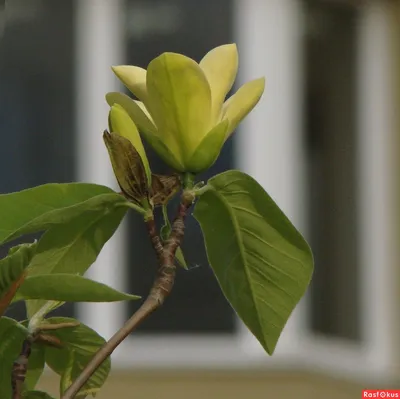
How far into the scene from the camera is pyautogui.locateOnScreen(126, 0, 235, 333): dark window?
9.37 ft

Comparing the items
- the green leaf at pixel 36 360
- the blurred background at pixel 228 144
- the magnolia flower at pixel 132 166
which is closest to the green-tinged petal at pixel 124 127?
the magnolia flower at pixel 132 166

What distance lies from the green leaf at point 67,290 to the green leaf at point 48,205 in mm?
26

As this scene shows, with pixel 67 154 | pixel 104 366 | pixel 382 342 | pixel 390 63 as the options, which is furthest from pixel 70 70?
pixel 104 366

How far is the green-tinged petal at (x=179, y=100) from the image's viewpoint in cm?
34

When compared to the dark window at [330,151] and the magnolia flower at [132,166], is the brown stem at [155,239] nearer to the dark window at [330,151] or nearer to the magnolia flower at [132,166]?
the magnolia flower at [132,166]

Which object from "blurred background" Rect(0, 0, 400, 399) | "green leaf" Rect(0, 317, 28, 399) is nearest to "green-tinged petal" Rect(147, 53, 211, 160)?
"green leaf" Rect(0, 317, 28, 399)

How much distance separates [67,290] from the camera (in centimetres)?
30

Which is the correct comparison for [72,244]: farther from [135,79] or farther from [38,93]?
[38,93]

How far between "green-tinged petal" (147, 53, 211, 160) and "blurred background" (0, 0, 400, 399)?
247 centimetres

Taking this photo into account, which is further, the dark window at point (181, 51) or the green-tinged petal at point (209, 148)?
the dark window at point (181, 51)

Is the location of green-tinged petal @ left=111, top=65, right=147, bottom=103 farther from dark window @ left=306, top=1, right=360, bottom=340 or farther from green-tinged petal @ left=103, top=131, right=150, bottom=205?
dark window @ left=306, top=1, right=360, bottom=340

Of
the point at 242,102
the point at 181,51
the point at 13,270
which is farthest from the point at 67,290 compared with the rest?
the point at 181,51

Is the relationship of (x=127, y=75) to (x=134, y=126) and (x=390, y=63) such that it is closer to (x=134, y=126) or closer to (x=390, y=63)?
(x=134, y=126)

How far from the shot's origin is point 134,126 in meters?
0.34
